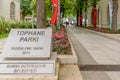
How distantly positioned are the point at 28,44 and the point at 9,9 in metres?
32.2

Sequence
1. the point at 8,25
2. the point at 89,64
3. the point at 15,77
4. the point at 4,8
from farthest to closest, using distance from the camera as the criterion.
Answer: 1. the point at 4,8
2. the point at 8,25
3. the point at 89,64
4. the point at 15,77

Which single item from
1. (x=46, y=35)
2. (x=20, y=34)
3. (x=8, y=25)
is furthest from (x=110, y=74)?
(x=8, y=25)

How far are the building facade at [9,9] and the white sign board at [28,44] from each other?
2932 cm

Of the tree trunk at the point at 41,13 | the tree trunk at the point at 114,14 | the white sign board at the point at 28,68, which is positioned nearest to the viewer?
the white sign board at the point at 28,68

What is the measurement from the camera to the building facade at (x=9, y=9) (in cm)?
3741

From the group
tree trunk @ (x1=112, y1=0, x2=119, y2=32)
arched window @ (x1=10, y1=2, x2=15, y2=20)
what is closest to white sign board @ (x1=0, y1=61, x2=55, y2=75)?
tree trunk @ (x1=112, y1=0, x2=119, y2=32)

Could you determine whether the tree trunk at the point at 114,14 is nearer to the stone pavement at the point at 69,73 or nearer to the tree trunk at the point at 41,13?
the tree trunk at the point at 41,13

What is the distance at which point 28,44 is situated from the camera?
8492 millimetres

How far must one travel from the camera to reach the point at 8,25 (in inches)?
1196

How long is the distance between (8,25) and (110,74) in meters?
22.4

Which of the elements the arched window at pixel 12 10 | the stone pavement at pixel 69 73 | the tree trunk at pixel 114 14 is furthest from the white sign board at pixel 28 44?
the arched window at pixel 12 10

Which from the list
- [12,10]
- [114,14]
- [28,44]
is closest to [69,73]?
[28,44]

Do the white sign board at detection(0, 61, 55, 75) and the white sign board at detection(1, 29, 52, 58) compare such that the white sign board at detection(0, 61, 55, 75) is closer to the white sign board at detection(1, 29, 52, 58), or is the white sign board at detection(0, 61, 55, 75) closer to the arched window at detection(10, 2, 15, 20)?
the white sign board at detection(1, 29, 52, 58)

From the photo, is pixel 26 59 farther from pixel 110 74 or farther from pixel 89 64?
pixel 89 64
